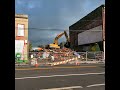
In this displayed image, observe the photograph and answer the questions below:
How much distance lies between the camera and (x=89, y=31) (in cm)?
6134

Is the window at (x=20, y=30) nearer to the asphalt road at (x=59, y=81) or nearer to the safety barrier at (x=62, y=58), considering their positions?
the safety barrier at (x=62, y=58)

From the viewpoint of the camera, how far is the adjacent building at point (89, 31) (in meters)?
52.3

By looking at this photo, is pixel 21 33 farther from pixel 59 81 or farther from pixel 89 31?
pixel 89 31

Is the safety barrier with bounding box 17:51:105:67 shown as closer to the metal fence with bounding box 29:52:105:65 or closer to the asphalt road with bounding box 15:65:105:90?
the metal fence with bounding box 29:52:105:65

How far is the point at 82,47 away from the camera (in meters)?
72.0

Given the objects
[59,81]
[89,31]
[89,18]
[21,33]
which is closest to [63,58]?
[21,33]

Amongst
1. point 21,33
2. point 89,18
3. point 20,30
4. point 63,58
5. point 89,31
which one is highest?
point 89,18

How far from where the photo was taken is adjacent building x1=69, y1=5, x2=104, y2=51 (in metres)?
52.3

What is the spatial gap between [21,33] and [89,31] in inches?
1017
